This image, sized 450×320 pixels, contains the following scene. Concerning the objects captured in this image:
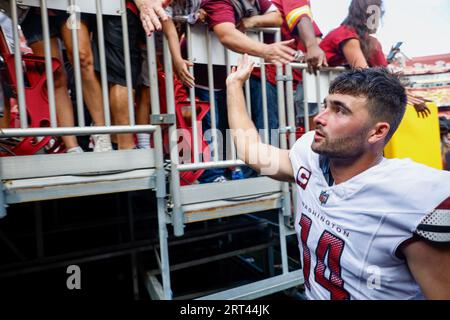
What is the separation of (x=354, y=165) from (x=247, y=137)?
61 cm

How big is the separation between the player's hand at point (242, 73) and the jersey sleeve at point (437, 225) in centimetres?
111

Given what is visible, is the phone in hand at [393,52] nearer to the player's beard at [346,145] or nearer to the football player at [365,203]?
the football player at [365,203]

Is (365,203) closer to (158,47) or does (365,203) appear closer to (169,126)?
(169,126)

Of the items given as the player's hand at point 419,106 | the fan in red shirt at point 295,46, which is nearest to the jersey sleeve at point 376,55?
the player's hand at point 419,106

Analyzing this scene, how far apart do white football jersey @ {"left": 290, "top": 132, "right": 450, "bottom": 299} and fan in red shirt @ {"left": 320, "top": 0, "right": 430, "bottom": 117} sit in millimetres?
1654

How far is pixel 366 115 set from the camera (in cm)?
148

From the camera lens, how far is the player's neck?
153 centimetres

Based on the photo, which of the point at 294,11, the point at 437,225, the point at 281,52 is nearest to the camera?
the point at 437,225

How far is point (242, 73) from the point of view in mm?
1757

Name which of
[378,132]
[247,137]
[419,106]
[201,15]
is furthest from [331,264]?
[419,106]

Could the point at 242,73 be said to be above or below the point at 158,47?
below

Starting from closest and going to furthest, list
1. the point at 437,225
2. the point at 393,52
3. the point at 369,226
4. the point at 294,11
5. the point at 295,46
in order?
the point at 437,225, the point at 369,226, the point at 294,11, the point at 295,46, the point at 393,52

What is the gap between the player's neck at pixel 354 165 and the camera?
1525 mm

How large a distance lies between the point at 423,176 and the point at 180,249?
325 cm
